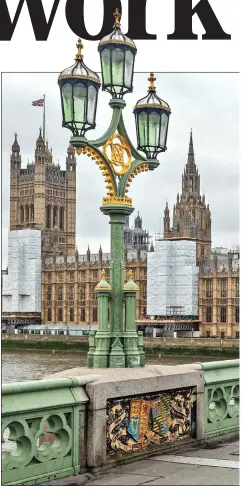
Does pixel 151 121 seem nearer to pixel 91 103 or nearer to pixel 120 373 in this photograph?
pixel 91 103

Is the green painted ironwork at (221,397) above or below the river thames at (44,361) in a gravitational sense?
above

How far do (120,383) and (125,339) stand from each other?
0.71 m

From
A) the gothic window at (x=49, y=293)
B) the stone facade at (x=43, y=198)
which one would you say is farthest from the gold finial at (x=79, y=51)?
the stone facade at (x=43, y=198)

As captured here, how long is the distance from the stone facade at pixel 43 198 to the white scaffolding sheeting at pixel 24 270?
908 inches

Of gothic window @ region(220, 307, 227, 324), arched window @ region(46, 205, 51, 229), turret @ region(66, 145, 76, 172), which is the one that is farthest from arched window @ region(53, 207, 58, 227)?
gothic window @ region(220, 307, 227, 324)

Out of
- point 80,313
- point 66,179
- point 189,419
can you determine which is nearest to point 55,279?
point 80,313

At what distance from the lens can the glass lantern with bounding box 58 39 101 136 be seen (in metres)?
6.28

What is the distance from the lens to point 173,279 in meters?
61.6

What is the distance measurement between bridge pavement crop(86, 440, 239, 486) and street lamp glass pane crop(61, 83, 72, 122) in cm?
254

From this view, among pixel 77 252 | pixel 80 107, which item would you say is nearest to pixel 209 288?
pixel 77 252

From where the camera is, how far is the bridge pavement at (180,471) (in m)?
5.24

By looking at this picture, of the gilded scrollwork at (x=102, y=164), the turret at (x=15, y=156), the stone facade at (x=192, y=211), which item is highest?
the turret at (x=15, y=156)

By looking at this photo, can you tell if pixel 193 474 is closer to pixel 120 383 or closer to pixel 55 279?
pixel 120 383

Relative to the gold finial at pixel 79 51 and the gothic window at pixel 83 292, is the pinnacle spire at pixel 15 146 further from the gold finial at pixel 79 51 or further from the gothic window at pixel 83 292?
the gold finial at pixel 79 51
